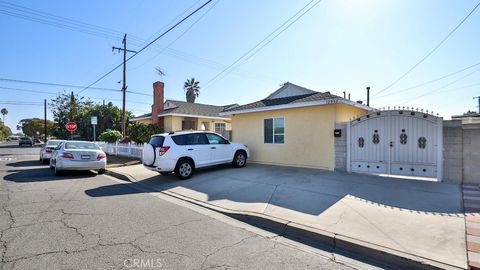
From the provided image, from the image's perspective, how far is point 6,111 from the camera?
371 feet

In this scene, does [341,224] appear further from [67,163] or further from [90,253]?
[67,163]

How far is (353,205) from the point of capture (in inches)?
237

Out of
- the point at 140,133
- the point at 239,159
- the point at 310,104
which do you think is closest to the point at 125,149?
the point at 140,133

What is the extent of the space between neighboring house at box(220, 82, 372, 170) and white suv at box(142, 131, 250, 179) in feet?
8.33

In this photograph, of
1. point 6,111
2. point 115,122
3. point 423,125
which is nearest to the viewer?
point 423,125

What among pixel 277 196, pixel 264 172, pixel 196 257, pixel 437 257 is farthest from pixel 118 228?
pixel 264 172

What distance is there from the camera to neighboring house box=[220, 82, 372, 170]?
1055 centimetres

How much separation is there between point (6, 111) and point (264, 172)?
142224 mm

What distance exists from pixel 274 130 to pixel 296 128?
1309 mm

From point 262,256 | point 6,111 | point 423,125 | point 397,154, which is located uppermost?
point 6,111

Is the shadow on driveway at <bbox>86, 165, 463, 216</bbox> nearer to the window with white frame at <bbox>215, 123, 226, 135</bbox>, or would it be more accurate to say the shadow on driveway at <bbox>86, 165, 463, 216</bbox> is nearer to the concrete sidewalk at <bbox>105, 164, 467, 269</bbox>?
the concrete sidewalk at <bbox>105, 164, 467, 269</bbox>

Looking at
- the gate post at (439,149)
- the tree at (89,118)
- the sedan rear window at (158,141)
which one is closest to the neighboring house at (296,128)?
the gate post at (439,149)

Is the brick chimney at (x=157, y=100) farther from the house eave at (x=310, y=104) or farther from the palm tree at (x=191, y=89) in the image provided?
the palm tree at (x=191, y=89)

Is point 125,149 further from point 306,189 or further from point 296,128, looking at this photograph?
point 306,189
